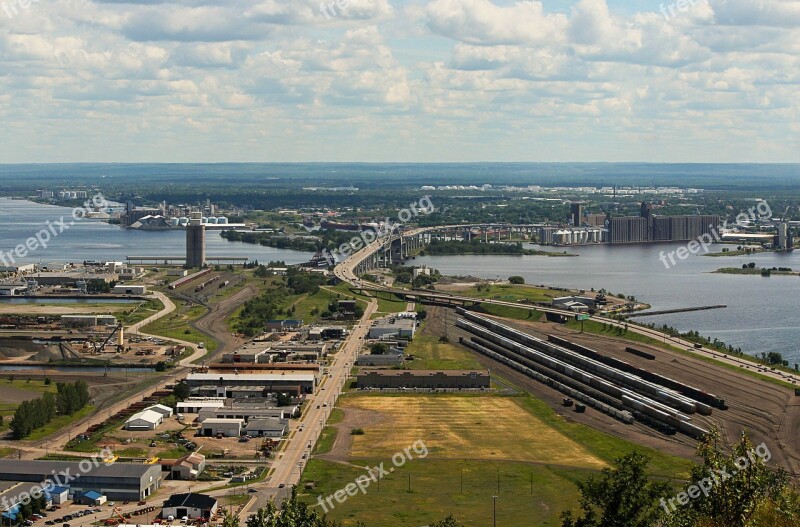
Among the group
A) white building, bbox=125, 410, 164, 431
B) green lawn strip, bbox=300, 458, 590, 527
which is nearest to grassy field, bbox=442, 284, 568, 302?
white building, bbox=125, 410, 164, 431

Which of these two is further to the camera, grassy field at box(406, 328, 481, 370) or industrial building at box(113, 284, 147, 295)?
industrial building at box(113, 284, 147, 295)

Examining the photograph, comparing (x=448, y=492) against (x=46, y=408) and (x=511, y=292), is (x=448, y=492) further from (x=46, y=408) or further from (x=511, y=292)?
(x=511, y=292)

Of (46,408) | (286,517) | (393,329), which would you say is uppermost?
(286,517)

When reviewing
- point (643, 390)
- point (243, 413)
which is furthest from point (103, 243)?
point (643, 390)

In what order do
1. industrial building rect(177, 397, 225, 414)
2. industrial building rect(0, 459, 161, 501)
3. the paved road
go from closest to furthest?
industrial building rect(0, 459, 161, 501) < the paved road < industrial building rect(177, 397, 225, 414)

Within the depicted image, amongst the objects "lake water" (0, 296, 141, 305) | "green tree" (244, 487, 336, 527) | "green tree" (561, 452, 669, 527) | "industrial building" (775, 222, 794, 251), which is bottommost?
"lake water" (0, 296, 141, 305)

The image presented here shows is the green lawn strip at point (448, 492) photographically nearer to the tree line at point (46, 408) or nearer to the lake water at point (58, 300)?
the tree line at point (46, 408)

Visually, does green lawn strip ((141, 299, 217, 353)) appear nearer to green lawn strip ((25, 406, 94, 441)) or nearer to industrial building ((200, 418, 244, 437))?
green lawn strip ((25, 406, 94, 441))
